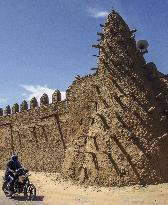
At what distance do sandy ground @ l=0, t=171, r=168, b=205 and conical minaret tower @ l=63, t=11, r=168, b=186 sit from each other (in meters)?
0.58

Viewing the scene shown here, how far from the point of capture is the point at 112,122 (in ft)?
53.8

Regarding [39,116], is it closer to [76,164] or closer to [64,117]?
[64,117]

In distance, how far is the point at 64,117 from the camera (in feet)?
67.2

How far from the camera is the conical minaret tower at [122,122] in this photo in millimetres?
15211

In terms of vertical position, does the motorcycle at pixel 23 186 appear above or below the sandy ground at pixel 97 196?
above

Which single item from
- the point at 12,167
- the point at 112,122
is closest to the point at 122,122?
the point at 112,122

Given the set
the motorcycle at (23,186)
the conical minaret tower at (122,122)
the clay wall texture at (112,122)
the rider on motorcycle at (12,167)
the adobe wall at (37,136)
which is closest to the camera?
the motorcycle at (23,186)

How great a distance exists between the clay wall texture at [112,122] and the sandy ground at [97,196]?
22.6 inches

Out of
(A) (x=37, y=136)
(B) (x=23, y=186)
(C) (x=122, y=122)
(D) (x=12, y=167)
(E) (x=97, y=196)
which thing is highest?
(A) (x=37, y=136)

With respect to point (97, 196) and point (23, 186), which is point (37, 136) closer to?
point (23, 186)

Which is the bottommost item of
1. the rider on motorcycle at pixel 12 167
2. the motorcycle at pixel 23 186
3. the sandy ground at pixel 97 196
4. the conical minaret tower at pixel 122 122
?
the sandy ground at pixel 97 196

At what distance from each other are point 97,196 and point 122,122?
11.5ft

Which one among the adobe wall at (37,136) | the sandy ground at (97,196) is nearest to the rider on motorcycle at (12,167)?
the sandy ground at (97,196)

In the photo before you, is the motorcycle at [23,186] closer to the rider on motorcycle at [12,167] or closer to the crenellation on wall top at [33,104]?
the rider on motorcycle at [12,167]
